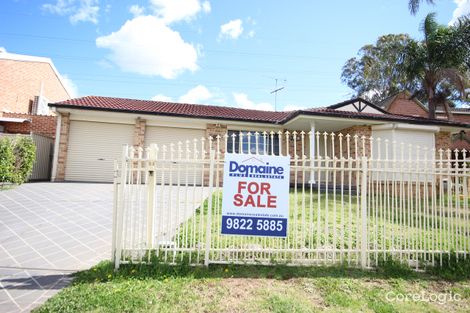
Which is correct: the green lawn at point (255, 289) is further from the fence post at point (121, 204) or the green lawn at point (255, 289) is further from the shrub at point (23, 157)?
the shrub at point (23, 157)

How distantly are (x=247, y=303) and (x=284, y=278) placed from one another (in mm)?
831

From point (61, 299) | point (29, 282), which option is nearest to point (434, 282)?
point (61, 299)

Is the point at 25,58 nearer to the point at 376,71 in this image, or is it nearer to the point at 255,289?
the point at 255,289

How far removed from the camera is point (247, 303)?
3.01m

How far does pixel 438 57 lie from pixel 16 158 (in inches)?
879

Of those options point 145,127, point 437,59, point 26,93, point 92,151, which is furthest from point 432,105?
point 26,93

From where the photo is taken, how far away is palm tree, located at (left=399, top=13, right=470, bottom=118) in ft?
51.5

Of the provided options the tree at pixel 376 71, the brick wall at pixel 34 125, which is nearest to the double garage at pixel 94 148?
the brick wall at pixel 34 125

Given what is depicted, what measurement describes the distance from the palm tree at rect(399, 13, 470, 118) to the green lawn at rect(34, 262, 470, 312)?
54.5ft

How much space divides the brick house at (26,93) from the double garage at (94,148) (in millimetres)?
2566

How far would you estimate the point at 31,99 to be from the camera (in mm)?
17156

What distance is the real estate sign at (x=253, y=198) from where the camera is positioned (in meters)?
3.91

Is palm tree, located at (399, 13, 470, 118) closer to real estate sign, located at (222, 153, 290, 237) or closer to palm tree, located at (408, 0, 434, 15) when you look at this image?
palm tree, located at (408, 0, 434, 15)

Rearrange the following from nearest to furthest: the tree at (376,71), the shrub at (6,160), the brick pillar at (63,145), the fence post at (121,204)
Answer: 1. the fence post at (121,204)
2. the shrub at (6,160)
3. the brick pillar at (63,145)
4. the tree at (376,71)
